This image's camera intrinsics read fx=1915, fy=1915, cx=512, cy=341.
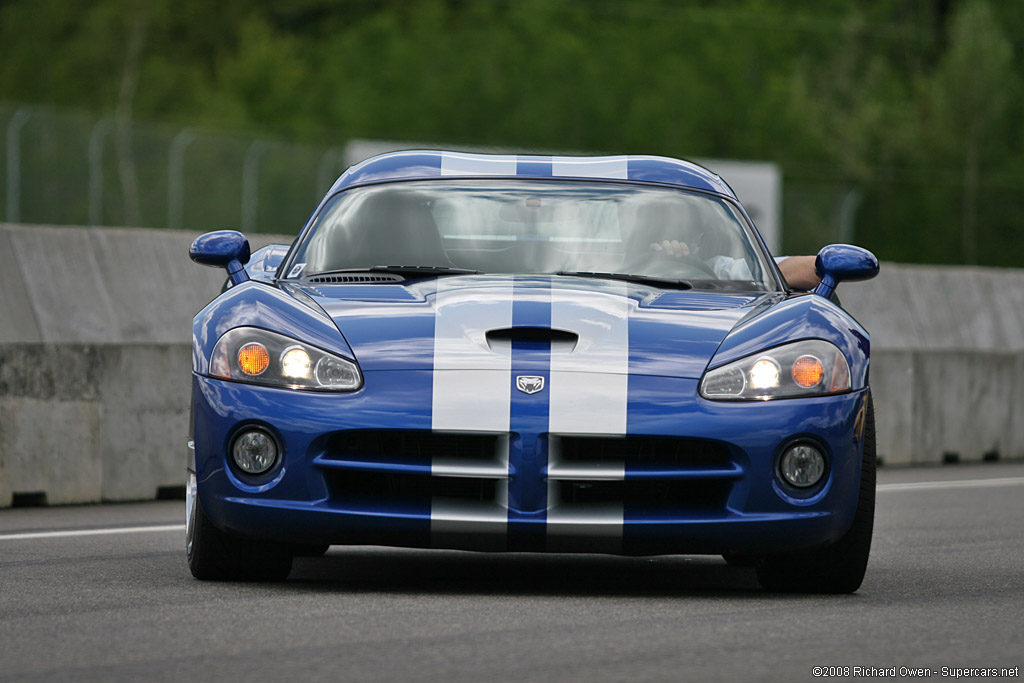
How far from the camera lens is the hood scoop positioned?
5898 mm

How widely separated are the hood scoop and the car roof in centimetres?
151

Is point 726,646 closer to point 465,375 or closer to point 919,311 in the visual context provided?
point 465,375

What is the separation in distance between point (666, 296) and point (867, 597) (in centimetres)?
118

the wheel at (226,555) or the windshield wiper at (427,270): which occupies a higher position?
Result: the windshield wiper at (427,270)

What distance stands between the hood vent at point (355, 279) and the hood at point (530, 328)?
0.66ft

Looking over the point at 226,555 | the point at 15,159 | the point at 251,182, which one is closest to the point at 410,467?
the point at 226,555

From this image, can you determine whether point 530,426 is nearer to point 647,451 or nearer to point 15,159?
point 647,451

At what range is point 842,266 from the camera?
6906 mm

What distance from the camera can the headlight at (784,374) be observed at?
19.2 feet

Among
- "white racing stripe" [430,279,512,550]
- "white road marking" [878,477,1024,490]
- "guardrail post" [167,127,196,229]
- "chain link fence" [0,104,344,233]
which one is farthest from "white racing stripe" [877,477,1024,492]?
"guardrail post" [167,127,196,229]

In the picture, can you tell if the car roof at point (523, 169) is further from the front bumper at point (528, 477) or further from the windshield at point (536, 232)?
the front bumper at point (528, 477)

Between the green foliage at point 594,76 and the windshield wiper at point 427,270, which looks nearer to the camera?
the windshield wiper at point 427,270

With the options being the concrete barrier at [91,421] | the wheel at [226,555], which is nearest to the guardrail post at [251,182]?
the concrete barrier at [91,421]

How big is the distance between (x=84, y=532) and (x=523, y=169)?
2628 millimetres
